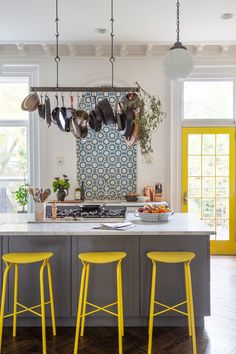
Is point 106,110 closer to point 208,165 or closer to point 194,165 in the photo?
point 194,165

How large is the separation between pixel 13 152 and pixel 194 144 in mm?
3024

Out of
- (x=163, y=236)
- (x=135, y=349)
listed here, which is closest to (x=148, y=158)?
(x=163, y=236)

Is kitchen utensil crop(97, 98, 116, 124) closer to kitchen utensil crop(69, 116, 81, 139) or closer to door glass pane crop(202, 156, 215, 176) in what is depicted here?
kitchen utensil crop(69, 116, 81, 139)

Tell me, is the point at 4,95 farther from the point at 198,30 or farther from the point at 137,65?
the point at 198,30

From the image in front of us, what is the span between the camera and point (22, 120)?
19.0 ft

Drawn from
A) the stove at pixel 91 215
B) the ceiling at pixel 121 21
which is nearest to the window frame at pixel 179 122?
the ceiling at pixel 121 21

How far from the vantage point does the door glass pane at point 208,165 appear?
19.0ft

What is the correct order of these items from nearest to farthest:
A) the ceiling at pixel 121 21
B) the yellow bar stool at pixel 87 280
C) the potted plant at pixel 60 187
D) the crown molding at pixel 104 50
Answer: the yellow bar stool at pixel 87 280, the ceiling at pixel 121 21, the potted plant at pixel 60 187, the crown molding at pixel 104 50

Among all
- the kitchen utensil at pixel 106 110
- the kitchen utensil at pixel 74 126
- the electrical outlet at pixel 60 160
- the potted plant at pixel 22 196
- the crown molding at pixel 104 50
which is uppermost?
the crown molding at pixel 104 50

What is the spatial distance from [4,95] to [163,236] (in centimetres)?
400

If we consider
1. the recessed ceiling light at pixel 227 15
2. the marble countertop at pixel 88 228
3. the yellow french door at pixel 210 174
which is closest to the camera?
the marble countertop at pixel 88 228

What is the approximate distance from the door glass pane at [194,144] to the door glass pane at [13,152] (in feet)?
9.01

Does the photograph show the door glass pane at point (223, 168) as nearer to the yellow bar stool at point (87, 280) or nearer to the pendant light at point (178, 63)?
the pendant light at point (178, 63)

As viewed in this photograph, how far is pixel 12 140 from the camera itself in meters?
5.85
